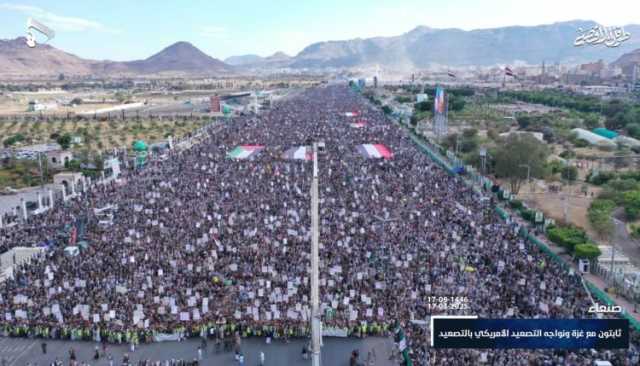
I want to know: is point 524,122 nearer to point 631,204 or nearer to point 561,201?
point 561,201

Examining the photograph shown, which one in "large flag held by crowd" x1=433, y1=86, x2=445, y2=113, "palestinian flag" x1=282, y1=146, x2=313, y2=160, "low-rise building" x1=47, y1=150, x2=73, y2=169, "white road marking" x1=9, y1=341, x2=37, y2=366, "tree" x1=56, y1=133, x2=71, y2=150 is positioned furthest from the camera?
"tree" x1=56, y1=133, x2=71, y2=150

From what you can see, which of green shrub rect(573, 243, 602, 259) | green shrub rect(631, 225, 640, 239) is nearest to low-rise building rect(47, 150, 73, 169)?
green shrub rect(573, 243, 602, 259)

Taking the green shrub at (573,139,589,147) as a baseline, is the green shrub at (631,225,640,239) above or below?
below

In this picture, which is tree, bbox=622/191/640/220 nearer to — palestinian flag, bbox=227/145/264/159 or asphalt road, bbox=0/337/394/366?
asphalt road, bbox=0/337/394/366

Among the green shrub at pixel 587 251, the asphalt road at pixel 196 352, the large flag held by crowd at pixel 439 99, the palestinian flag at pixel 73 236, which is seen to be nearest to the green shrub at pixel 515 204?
the green shrub at pixel 587 251

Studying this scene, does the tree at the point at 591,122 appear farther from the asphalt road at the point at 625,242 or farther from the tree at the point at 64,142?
the tree at the point at 64,142

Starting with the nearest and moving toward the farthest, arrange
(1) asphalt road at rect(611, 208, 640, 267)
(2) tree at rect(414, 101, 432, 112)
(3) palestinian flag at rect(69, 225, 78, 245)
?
(3) palestinian flag at rect(69, 225, 78, 245), (1) asphalt road at rect(611, 208, 640, 267), (2) tree at rect(414, 101, 432, 112)
